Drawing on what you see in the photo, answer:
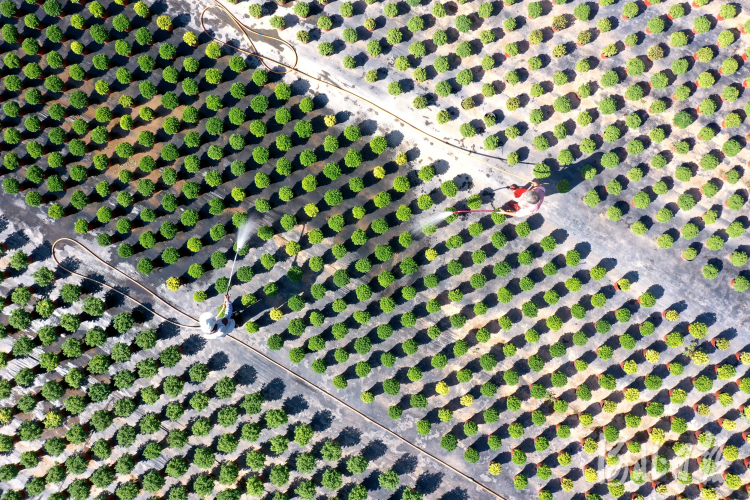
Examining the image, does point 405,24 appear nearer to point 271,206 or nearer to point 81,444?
point 271,206

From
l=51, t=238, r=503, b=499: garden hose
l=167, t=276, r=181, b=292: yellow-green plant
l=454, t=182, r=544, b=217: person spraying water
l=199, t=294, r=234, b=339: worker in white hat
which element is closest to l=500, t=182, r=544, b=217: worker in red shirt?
l=454, t=182, r=544, b=217: person spraying water

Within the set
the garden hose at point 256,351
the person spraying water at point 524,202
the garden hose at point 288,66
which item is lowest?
the garden hose at point 256,351

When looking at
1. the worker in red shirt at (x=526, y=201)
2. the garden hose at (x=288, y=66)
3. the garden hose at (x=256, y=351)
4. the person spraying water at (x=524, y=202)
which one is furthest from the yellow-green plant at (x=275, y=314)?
the worker in red shirt at (x=526, y=201)

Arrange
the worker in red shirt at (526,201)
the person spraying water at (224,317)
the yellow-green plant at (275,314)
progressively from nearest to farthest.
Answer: the worker in red shirt at (526,201) → the person spraying water at (224,317) → the yellow-green plant at (275,314)

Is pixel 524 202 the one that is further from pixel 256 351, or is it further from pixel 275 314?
pixel 256 351

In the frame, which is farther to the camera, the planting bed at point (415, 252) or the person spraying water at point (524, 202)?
the planting bed at point (415, 252)

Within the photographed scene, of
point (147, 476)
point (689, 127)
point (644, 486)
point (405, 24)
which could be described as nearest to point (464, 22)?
point (405, 24)

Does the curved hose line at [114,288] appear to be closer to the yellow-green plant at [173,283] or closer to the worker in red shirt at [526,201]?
the yellow-green plant at [173,283]
